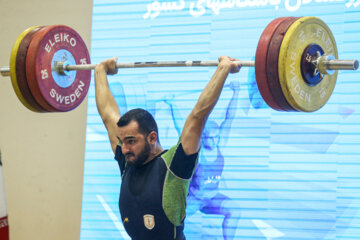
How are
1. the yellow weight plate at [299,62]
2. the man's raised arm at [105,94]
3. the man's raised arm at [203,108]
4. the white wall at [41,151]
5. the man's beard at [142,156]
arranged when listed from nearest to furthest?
the yellow weight plate at [299,62] < the man's raised arm at [203,108] < the man's beard at [142,156] < the man's raised arm at [105,94] < the white wall at [41,151]

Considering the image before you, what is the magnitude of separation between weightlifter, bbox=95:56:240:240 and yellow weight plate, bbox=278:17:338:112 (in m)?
0.34

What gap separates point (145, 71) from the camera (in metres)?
3.60

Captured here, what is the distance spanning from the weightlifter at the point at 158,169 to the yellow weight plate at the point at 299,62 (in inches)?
13.2

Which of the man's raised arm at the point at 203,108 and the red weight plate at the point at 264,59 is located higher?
the red weight plate at the point at 264,59

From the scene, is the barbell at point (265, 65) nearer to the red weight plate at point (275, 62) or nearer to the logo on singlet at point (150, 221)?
the red weight plate at point (275, 62)

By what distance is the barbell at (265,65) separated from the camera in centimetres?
250

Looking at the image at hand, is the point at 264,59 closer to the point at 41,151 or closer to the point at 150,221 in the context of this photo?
the point at 150,221

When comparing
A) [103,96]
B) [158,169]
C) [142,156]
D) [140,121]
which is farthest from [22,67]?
[158,169]

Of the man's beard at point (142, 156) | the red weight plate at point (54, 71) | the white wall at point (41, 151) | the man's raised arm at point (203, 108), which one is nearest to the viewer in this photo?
the man's raised arm at point (203, 108)

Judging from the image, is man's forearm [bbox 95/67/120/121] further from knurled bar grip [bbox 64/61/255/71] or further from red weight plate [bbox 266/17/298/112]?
red weight plate [bbox 266/17/298/112]

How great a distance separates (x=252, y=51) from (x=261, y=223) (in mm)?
1073

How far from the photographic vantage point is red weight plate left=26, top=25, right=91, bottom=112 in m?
2.95

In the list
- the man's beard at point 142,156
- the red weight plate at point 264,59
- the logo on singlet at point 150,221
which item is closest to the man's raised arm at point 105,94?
the man's beard at point 142,156

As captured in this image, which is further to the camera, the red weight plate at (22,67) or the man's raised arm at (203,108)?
the red weight plate at (22,67)
